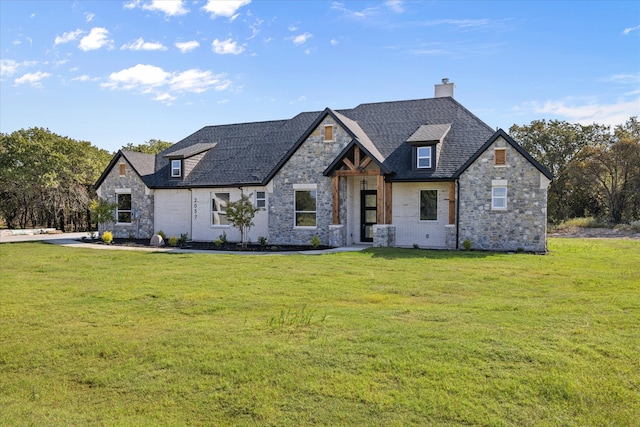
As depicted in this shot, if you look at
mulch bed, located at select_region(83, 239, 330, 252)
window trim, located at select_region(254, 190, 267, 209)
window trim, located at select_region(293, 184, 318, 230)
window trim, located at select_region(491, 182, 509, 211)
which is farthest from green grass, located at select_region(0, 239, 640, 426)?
window trim, located at select_region(254, 190, 267, 209)

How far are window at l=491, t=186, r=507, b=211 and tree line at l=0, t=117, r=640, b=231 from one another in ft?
60.3

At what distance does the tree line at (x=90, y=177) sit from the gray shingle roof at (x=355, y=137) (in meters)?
9.10

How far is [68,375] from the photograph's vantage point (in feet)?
19.4

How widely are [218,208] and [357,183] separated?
7247 mm

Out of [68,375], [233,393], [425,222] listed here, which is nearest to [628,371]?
[233,393]

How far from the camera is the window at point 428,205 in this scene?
2117 centimetres

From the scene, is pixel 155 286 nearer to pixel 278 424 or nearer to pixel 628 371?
pixel 278 424

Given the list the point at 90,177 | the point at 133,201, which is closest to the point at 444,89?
the point at 133,201

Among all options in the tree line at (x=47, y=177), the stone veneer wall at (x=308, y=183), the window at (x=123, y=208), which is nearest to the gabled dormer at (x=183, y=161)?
the window at (x=123, y=208)

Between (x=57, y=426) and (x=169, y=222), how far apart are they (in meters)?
21.9

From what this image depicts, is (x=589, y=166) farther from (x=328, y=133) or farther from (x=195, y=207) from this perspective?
(x=195, y=207)

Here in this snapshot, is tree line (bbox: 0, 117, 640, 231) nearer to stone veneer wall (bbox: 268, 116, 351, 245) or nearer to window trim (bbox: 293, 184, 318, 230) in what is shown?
stone veneer wall (bbox: 268, 116, 351, 245)

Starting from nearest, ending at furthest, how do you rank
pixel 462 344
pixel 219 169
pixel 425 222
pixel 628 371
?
pixel 628 371 → pixel 462 344 → pixel 425 222 → pixel 219 169

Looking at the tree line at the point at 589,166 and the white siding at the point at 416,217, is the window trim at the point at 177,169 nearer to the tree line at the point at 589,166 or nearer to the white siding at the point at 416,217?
the white siding at the point at 416,217
